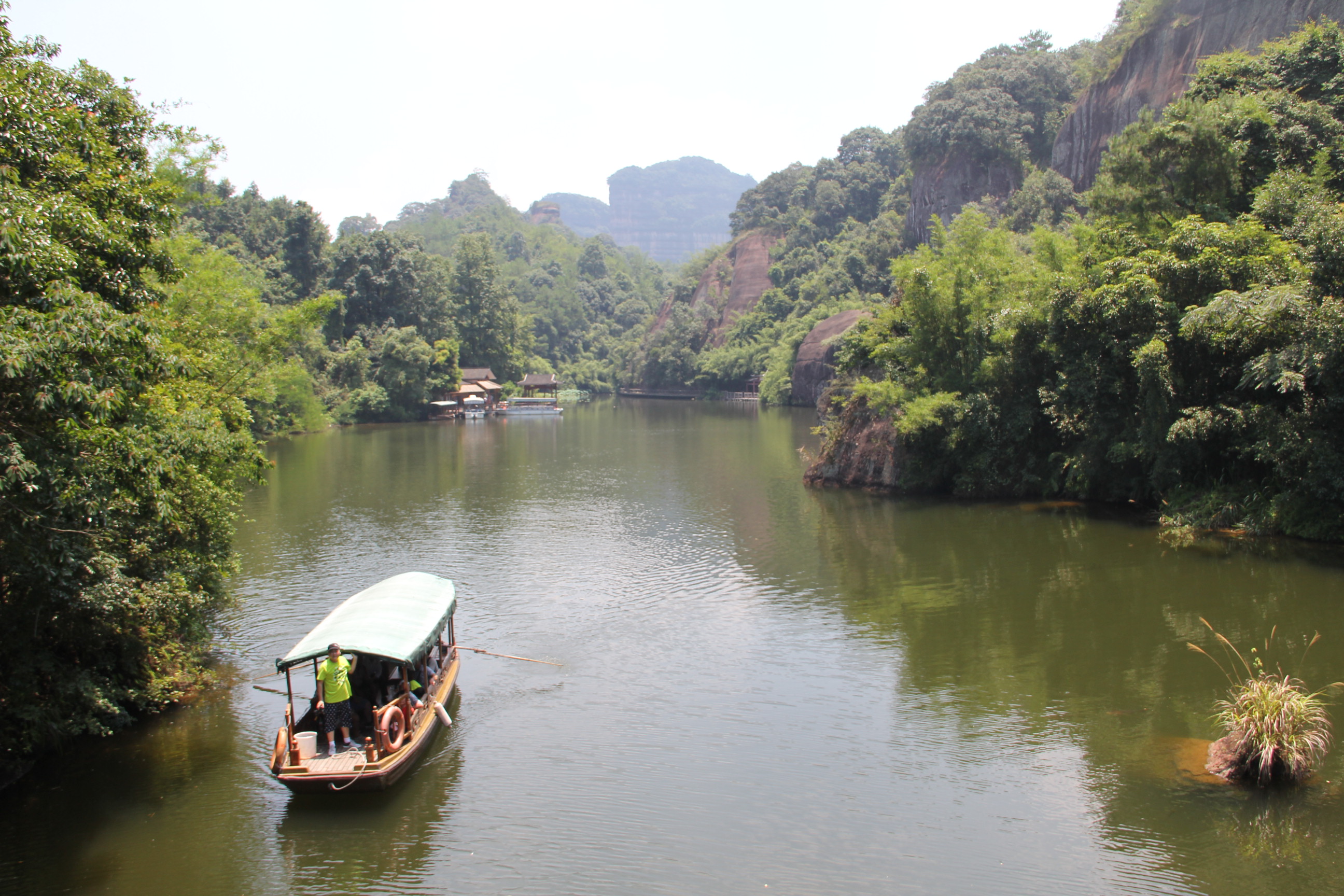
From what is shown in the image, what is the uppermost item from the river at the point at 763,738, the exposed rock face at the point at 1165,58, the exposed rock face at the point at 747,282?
the exposed rock face at the point at 1165,58

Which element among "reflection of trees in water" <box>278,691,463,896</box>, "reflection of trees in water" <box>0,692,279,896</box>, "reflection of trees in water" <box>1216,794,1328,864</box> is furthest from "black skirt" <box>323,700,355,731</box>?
"reflection of trees in water" <box>1216,794,1328,864</box>

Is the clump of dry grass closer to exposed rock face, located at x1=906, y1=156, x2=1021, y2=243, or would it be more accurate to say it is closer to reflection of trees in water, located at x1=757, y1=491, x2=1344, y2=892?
reflection of trees in water, located at x1=757, y1=491, x2=1344, y2=892

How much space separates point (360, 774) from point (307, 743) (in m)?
1.30

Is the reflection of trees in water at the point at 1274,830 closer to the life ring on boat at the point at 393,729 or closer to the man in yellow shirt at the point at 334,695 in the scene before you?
the life ring on boat at the point at 393,729

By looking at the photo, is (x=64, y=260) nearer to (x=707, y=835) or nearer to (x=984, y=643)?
(x=707, y=835)

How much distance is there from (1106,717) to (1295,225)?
674 inches

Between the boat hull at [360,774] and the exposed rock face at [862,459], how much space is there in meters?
24.0

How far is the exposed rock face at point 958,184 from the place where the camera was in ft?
263

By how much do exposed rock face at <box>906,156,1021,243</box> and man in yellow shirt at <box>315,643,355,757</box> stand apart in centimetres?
7483

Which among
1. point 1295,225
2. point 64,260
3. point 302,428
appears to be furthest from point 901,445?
point 302,428

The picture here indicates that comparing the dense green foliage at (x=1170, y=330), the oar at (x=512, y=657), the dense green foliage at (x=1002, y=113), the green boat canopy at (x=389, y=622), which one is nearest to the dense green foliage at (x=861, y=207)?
the dense green foliage at (x=1002, y=113)

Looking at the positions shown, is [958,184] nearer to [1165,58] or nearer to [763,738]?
[1165,58]

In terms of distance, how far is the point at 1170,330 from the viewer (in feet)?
82.6

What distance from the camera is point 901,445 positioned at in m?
33.4
